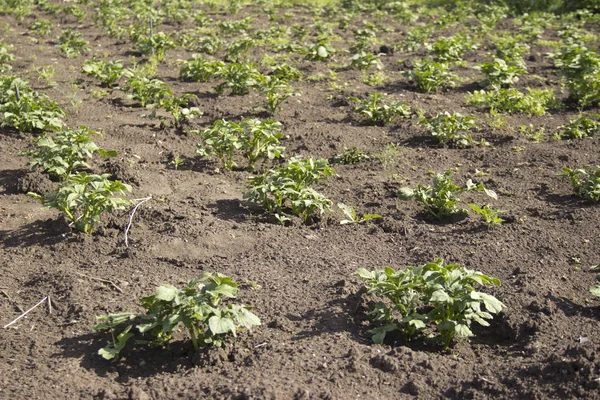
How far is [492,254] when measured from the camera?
5.09 metres

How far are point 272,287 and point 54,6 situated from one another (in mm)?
11757

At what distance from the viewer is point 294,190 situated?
5.41m

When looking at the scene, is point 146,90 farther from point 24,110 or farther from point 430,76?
point 430,76

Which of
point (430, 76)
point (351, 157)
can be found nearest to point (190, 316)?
point (351, 157)

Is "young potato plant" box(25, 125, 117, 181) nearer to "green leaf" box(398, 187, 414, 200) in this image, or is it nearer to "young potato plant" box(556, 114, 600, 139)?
"green leaf" box(398, 187, 414, 200)

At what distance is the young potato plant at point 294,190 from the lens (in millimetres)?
5398

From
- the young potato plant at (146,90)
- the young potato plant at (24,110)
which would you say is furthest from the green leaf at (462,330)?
the young potato plant at (146,90)

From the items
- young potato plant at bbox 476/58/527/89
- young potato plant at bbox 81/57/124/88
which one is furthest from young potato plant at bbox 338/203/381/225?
young potato plant at bbox 81/57/124/88

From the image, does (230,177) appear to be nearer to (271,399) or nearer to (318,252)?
(318,252)

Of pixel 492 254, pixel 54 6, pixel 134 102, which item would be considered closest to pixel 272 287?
pixel 492 254

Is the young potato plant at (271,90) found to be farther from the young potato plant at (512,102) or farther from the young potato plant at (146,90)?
the young potato plant at (512,102)

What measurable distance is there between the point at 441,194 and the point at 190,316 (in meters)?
2.70

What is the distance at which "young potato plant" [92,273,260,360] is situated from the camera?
A: 3562mm

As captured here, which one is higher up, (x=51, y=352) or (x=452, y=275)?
(x=452, y=275)
